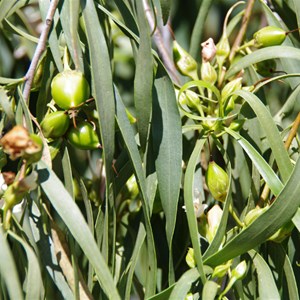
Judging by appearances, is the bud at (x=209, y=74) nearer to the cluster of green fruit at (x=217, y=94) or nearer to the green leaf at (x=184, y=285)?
the cluster of green fruit at (x=217, y=94)

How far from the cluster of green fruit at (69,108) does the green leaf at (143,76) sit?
6 cm

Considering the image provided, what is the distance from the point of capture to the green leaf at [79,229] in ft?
2.45

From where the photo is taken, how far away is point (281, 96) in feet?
4.77

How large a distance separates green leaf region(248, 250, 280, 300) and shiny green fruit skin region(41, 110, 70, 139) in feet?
0.90

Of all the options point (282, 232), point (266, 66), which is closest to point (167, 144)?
point (282, 232)

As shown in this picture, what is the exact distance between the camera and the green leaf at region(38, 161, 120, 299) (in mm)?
747

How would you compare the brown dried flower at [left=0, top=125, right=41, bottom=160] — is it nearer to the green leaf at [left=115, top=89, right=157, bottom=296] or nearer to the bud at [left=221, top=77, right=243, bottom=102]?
the green leaf at [left=115, top=89, right=157, bottom=296]

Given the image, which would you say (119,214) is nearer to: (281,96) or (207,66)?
(207,66)

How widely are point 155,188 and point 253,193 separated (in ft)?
0.41

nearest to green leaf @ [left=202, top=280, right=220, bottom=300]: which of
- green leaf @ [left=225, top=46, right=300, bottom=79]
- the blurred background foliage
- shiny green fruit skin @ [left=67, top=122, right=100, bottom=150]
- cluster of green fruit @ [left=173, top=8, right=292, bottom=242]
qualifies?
the blurred background foliage

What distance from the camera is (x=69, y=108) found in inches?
34.5

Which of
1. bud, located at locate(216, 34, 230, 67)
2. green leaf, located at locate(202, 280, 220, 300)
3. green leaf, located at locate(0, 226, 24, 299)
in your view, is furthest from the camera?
bud, located at locate(216, 34, 230, 67)

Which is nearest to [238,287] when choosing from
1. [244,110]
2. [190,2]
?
[244,110]

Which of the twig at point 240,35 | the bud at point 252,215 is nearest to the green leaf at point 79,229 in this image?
the bud at point 252,215
